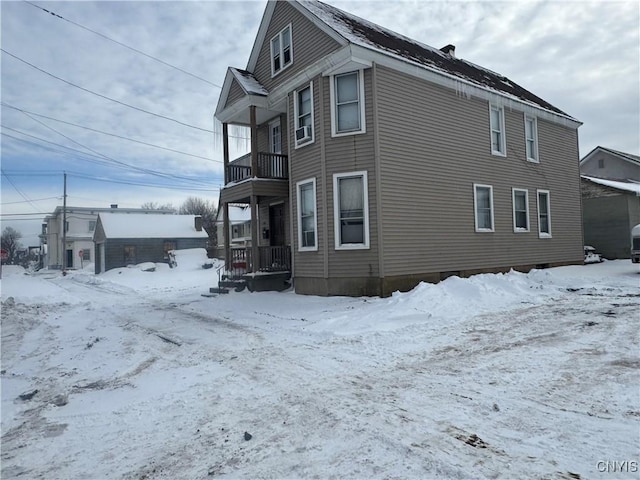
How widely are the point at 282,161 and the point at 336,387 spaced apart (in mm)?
11205

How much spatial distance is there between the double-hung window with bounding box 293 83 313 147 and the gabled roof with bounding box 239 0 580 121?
1848 mm

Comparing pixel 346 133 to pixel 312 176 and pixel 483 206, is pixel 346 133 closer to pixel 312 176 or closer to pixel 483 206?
pixel 312 176

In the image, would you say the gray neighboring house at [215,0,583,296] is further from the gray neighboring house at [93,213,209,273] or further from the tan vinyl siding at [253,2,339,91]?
the gray neighboring house at [93,213,209,273]

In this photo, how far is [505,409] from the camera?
426 cm

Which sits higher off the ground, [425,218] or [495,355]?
[425,218]

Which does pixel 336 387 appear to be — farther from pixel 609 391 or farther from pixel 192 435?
pixel 609 391

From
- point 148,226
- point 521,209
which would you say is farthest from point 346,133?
point 148,226

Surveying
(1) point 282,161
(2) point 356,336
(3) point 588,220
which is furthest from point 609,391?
(3) point 588,220

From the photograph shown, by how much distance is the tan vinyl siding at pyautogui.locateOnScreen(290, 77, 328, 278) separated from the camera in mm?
12523

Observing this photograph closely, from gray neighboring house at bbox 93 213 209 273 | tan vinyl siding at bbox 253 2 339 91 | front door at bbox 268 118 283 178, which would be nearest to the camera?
tan vinyl siding at bbox 253 2 339 91

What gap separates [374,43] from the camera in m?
12.5

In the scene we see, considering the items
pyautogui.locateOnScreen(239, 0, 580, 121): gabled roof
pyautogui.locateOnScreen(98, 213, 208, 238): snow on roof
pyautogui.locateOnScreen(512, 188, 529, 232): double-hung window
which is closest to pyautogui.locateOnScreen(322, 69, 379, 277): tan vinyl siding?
pyautogui.locateOnScreen(239, 0, 580, 121): gabled roof

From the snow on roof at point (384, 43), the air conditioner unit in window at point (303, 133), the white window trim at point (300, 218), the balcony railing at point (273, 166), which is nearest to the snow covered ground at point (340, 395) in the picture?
the white window trim at point (300, 218)

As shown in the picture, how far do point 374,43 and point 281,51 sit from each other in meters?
3.67
